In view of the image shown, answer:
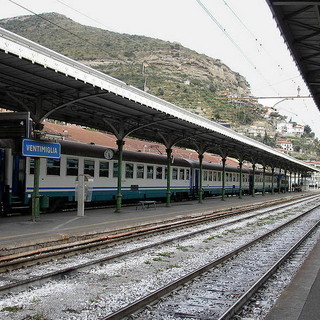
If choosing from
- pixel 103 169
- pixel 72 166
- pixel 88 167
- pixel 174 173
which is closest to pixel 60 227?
pixel 72 166

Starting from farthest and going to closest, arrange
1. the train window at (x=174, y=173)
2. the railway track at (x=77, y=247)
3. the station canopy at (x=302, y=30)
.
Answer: the train window at (x=174, y=173), the railway track at (x=77, y=247), the station canopy at (x=302, y=30)

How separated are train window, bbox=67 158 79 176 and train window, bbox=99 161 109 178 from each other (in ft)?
6.17

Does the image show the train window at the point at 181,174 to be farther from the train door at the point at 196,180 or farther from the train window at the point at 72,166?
the train window at the point at 72,166

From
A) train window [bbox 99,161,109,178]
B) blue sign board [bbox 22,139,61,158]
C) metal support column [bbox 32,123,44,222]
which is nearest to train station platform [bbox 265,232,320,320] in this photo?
blue sign board [bbox 22,139,61,158]

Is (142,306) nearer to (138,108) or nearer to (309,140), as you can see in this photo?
(138,108)

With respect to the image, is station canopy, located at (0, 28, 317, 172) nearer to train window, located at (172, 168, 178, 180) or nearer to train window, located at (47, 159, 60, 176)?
train window, located at (47, 159, 60, 176)

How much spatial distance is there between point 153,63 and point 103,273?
132m

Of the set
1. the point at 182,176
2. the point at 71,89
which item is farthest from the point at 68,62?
the point at 182,176

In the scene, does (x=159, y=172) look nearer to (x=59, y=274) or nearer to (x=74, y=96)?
(x=74, y=96)

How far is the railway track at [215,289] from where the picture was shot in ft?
19.0

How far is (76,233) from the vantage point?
1175cm

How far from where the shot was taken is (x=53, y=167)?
57.2 ft

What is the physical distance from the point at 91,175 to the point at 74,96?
6.93 meters

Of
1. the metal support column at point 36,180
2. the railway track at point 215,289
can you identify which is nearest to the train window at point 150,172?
the metal support column at point 36,180
